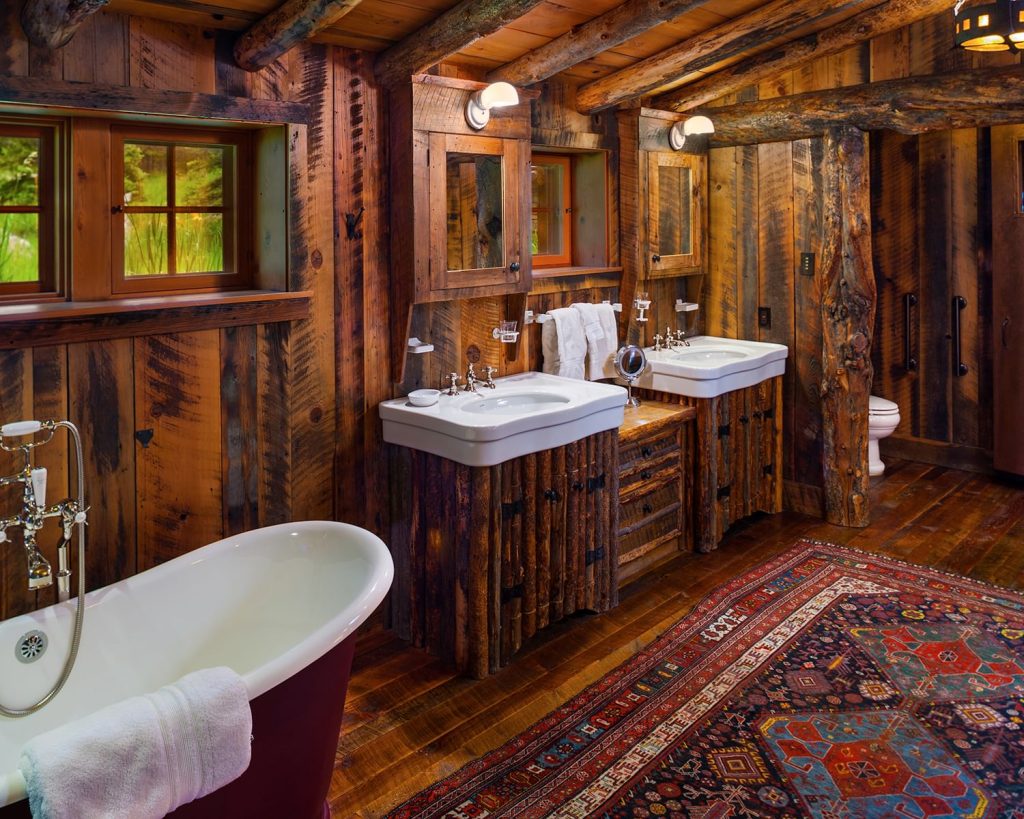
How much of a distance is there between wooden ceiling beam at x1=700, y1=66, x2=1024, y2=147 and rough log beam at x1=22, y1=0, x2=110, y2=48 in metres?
3.16

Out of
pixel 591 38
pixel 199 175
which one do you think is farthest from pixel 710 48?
pixel 199 175

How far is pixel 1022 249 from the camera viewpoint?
4680mm

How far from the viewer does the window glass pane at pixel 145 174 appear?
2.59 meters

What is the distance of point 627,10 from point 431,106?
30.3 inches

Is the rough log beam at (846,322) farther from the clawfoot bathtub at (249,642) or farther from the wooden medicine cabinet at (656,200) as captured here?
the clawfoot bathtub at (249,642)

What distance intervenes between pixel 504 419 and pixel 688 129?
2.07 meters

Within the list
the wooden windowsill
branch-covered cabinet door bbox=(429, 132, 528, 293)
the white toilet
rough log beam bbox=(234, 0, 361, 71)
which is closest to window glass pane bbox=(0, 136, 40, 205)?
the wooden windowsill

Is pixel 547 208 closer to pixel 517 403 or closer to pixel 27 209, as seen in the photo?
pixel 517 403

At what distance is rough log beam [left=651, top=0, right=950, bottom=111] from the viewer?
357 centimetres

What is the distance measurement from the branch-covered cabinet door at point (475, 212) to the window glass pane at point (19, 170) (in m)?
1.25

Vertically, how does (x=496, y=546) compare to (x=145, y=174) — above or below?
below

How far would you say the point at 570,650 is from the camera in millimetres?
3102

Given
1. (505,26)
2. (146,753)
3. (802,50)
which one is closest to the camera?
(146,753)

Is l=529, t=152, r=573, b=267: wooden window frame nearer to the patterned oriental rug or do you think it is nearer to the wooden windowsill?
the wooden windowsill
